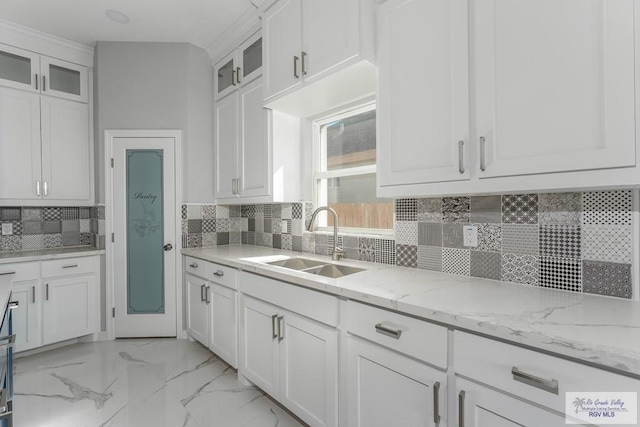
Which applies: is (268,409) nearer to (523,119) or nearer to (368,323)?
(368,323)

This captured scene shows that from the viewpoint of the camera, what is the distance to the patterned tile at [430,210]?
183 cm

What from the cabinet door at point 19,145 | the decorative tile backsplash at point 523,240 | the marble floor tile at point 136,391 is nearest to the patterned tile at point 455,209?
the decorative tile backsplash at point 523,240

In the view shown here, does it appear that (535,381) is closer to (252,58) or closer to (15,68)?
(252,58)

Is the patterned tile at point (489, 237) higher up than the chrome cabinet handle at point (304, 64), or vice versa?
the chrome cabinet handle at point (304, 64)

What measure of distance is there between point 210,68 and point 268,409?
3.07 m

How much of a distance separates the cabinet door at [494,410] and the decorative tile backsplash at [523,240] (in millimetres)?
675

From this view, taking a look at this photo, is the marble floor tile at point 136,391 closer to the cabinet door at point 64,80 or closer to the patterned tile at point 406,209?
the patterned tile at point 406,209

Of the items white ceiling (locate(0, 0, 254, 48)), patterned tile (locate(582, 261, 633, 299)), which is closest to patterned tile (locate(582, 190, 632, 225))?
patterned tile (locate(582, 261, 633, 299))

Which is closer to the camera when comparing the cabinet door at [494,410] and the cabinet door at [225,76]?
the cabinet door at [494,410]

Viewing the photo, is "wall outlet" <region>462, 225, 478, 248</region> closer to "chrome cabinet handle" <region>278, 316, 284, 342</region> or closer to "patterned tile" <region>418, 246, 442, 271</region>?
"patterned tile" <region>418, 246, 442, 271</region>

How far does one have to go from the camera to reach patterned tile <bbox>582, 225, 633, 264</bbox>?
4.14ft

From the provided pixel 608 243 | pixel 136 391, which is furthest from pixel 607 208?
pixel 136 391

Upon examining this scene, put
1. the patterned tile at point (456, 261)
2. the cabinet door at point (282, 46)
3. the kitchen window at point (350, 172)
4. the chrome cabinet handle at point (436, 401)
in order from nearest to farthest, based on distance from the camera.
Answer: the chrome cabinet handle at point (436, 401)
the patterned tile at point (456, 261)
the cabinet door at point (282, 46)
the kitchen window at point (350, 172)

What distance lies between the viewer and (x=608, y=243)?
4.27 ft
